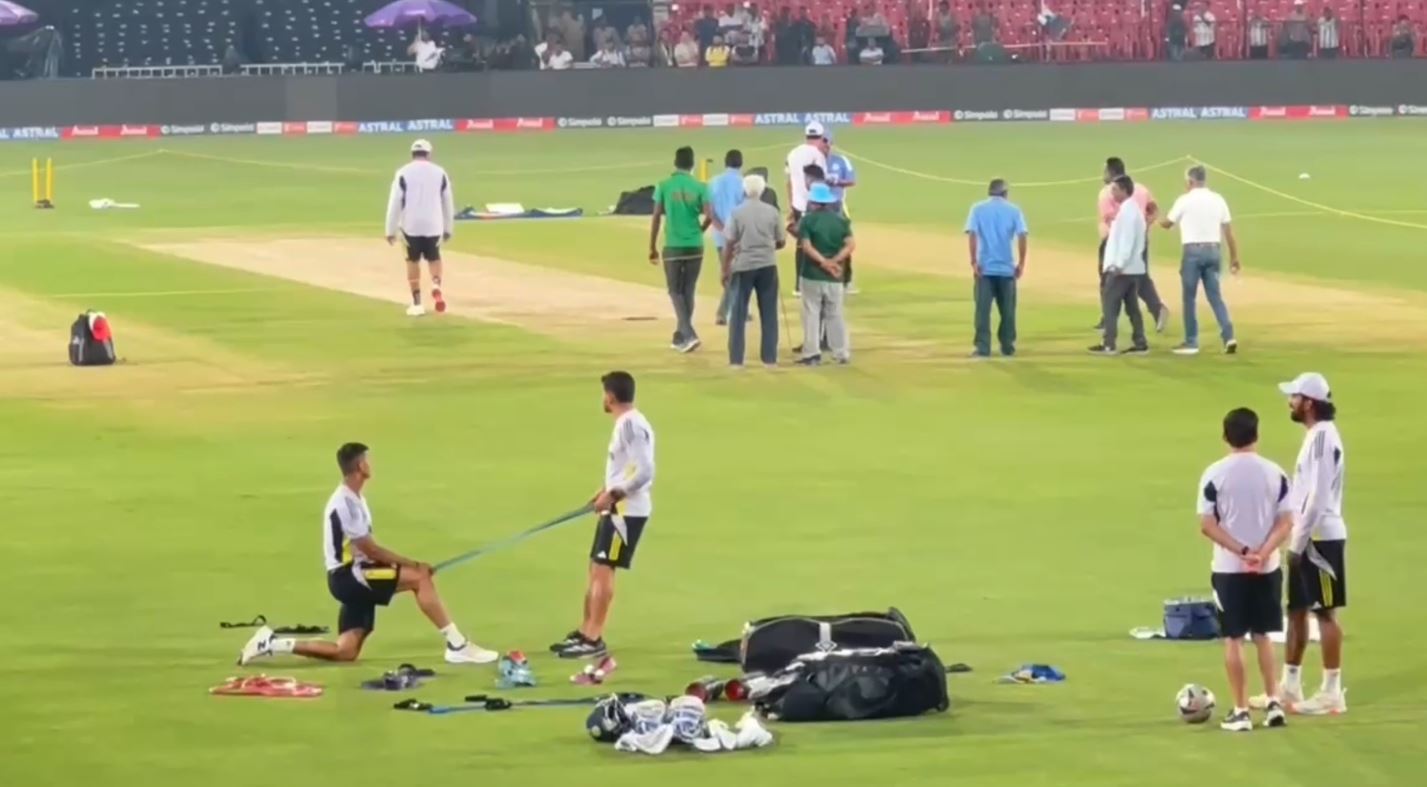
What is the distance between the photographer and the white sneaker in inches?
671

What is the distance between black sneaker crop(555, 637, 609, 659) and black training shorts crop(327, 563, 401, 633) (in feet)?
3.75

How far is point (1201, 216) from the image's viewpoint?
31.4m

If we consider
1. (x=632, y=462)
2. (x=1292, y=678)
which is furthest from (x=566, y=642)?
(x=1292, y=678)

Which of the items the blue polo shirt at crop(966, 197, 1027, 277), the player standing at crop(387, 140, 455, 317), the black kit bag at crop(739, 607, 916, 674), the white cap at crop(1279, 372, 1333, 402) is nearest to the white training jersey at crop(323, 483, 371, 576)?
the black kit bag at crop(739, 607, 916, 674)

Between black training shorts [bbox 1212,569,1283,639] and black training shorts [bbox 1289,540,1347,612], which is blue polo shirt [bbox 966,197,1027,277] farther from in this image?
black training shorts [bbox 1212,569,1283,639]

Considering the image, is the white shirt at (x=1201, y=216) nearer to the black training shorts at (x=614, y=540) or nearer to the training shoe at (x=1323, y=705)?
the black training shorts at (x=614, y=540)

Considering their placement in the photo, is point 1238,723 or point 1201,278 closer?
point 1238,723

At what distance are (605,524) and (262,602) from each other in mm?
3374

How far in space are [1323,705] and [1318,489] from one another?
1.31m

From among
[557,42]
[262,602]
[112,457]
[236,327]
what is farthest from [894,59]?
[262,602]

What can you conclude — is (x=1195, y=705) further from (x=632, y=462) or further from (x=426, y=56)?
(x=426, y=56)

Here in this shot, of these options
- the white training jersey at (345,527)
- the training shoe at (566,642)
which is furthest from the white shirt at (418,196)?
the white training jersey at (345,527)

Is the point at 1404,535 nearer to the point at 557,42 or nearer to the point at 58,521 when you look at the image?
the point at 58,521

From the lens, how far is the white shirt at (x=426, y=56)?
75.2 m
